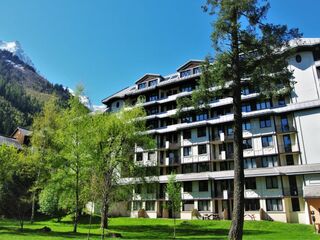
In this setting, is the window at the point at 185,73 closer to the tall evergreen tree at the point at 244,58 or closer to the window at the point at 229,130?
the window at the point at 229,130

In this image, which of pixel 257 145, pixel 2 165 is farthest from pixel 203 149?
pixel 2 165

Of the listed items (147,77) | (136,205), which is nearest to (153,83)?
(147,77)

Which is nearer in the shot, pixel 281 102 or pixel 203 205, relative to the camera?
pixel 281 102

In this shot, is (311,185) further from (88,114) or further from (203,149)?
(88,114)

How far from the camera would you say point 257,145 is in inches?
1737

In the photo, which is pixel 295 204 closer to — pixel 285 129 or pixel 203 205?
pixel 285 129

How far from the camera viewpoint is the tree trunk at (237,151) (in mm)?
16017

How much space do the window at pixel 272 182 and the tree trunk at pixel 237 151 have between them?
2666cm

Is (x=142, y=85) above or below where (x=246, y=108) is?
above

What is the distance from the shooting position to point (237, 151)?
682 inches

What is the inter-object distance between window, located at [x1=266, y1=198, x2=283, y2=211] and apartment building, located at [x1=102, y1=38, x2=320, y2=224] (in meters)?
0.13

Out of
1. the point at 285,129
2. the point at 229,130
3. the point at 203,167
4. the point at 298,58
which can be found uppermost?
the point at 298,58

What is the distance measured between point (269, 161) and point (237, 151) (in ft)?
92.8

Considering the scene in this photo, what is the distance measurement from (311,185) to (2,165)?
35958mm
